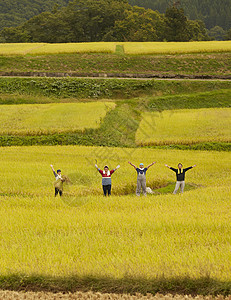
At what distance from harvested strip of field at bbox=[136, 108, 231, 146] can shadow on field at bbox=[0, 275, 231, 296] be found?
18695 millimetres

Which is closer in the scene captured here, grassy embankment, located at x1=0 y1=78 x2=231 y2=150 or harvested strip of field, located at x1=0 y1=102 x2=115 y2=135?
harvested strip of field, located at x1=0 y1=102 x2=115 y2=135

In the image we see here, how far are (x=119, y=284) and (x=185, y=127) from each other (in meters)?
22.5

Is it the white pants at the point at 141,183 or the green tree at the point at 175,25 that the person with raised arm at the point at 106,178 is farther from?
the green tree at the point at 175,25

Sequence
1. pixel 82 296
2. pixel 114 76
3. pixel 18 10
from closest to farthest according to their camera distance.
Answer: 1. pixel 82 296
2. pixel 114 76
3. pixel 18 10

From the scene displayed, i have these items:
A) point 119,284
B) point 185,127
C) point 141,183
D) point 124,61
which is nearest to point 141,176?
point 141,183

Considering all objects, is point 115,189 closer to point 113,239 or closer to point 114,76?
point 113,239

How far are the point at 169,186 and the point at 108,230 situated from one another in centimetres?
748

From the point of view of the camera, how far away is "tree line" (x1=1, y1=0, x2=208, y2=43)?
71.0m

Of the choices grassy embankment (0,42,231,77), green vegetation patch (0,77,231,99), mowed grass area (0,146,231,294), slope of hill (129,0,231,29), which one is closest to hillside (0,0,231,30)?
slope of hill (129,0,231,29)

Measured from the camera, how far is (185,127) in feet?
92.5

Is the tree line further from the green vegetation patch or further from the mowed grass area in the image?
the mowed grass area

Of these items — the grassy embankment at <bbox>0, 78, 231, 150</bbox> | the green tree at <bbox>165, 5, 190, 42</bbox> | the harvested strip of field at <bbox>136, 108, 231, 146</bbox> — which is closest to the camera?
the harvested strip of field at <bbox>136, 108, 231, 146</bbox>

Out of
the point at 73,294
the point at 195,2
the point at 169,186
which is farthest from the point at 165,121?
the point at 195,2

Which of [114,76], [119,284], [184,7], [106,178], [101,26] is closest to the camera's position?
[119,284]
